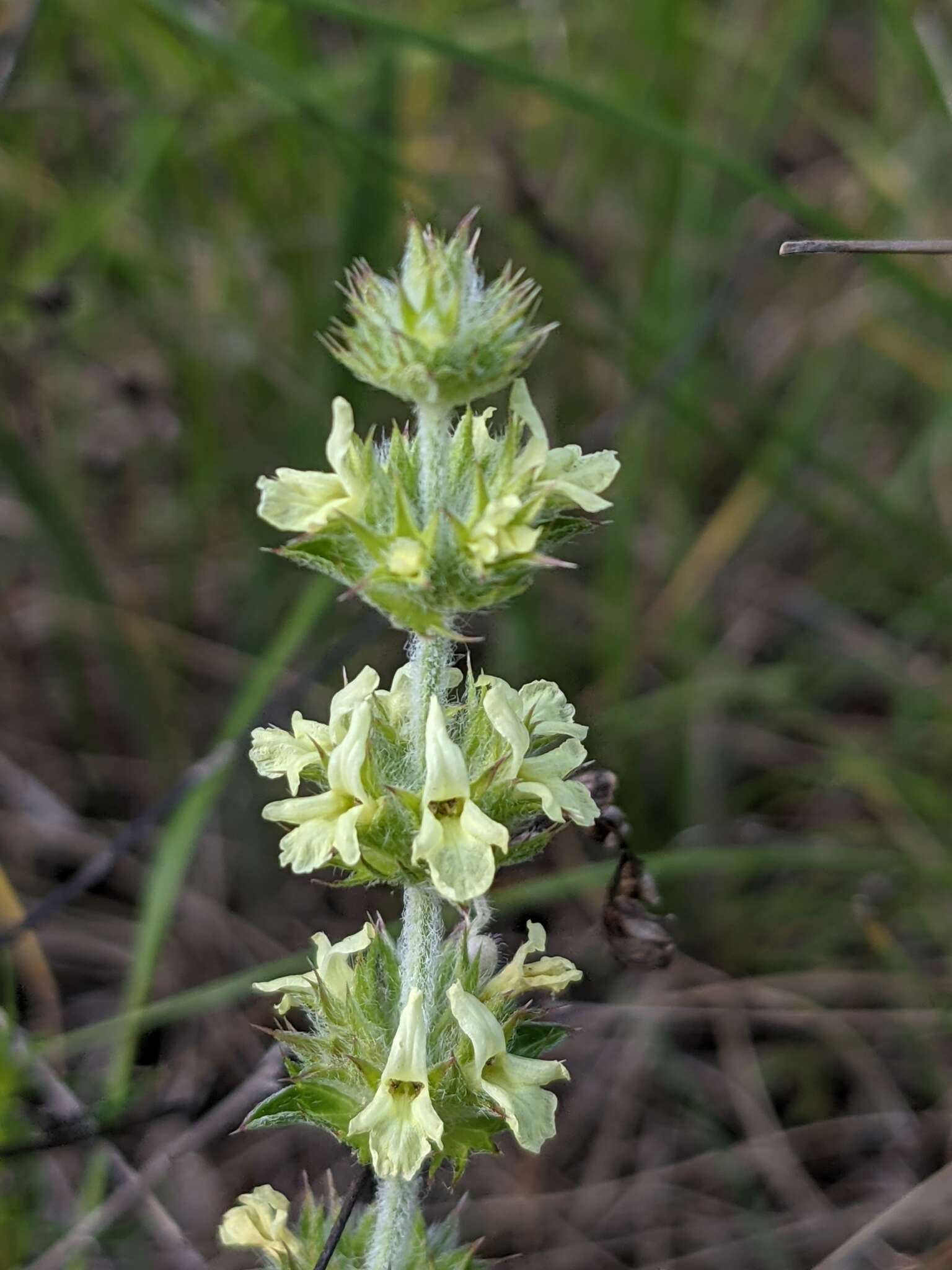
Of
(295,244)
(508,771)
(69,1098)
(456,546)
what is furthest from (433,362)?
(295,244)

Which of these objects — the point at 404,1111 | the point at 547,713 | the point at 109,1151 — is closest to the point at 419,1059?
the point at 404,1111

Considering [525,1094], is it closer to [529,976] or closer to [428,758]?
[529,976]

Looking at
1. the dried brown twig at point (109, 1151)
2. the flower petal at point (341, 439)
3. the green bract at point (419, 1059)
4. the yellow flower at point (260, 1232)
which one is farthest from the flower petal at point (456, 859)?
the dried brown twig at point (109, 1151)

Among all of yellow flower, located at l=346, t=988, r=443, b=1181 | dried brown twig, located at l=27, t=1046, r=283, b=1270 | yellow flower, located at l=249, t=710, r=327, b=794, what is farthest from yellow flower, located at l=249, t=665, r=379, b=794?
dried brown twig, located at l=27, t=1046, r=283, b=1270

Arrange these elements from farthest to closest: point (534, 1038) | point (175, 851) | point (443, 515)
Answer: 1. point (175, 851)
2. point (534, 1038)
3. point (443, 515)

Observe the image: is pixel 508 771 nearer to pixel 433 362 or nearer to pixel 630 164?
pixel 433 362

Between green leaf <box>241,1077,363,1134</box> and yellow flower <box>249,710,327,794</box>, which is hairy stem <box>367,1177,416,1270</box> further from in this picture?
yellow flower <box>249,710,327,794</box>
